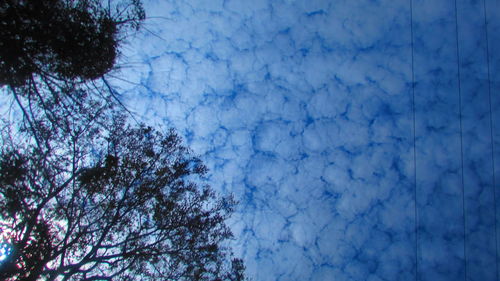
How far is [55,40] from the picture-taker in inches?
191

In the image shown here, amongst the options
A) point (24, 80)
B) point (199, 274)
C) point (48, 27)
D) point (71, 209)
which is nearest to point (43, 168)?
point (71, 209)

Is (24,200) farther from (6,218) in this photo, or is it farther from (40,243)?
(40,243)

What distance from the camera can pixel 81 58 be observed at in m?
5.27

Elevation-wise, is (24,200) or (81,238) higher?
(24,200)

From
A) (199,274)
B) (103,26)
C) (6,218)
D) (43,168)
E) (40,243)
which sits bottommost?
(199,274)

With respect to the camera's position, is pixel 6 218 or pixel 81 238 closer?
pixel 6 218

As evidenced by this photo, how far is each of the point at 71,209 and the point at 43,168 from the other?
142 centimetres

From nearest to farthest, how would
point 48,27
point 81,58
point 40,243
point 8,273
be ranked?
1. point 48,27
2. point 81,58
3. point 8,273
4. point 40,243

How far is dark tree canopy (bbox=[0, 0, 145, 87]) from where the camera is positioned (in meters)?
4.43

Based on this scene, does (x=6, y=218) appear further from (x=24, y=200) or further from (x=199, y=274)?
(x=199, y=274)

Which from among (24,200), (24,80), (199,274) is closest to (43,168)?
(24,200)

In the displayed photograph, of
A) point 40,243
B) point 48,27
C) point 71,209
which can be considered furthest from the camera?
point 71,209

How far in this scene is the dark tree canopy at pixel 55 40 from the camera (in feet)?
14.5

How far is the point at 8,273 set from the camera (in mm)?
5750
